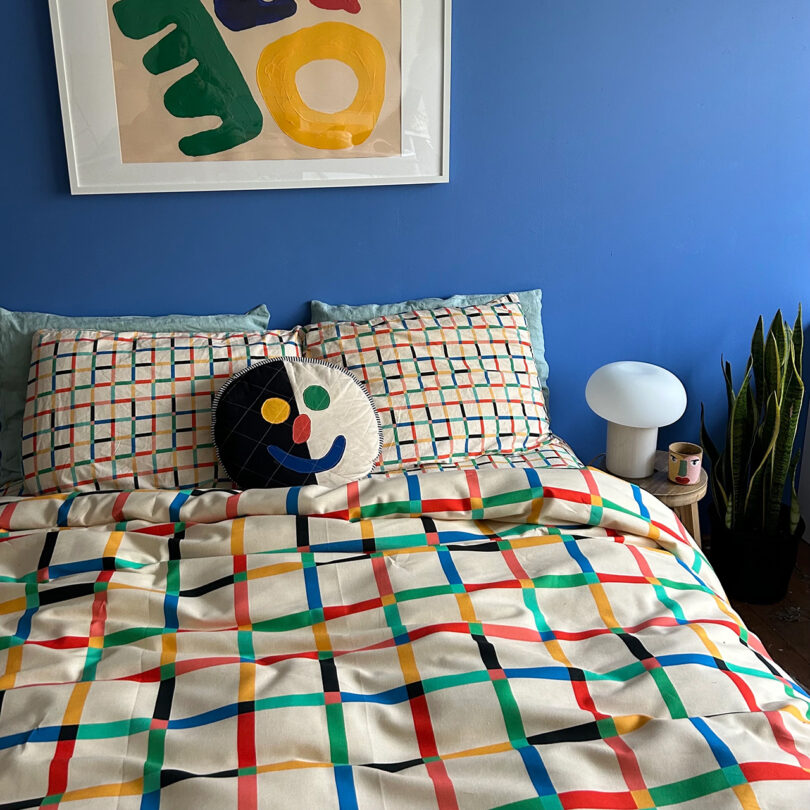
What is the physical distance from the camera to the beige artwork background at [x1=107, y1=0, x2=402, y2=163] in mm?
2340

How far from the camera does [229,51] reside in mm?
2352

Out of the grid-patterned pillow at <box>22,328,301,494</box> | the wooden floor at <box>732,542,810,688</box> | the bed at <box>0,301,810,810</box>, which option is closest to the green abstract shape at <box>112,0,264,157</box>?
the grid-patterned pillow at <box>22,328,301,494</box>

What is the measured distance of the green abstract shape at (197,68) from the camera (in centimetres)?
230

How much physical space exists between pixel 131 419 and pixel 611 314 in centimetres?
151

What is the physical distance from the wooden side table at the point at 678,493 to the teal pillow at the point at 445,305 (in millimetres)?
417

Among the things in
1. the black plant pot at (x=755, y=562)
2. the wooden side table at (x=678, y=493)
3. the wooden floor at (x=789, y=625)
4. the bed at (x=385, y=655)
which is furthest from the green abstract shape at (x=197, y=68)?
the wooden floor at (x=789, y=625)

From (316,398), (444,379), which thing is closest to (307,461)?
(316,398)

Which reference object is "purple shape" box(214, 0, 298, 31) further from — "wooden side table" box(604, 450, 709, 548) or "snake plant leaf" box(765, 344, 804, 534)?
"snake plant leaf" box(765, 344, 804, 534)

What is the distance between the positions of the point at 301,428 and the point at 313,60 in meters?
Result: 1.04

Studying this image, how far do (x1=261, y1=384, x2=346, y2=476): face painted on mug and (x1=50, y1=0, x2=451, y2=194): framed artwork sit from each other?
701 millimetres

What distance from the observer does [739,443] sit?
2648 millimetres

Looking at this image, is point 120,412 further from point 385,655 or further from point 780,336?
point 780,336

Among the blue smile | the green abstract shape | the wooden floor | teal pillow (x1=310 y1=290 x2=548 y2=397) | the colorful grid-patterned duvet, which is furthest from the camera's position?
teal pillow (x1=310 y1=290 x2=548 y2=397)

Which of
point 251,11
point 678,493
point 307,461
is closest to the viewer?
point 307,461
